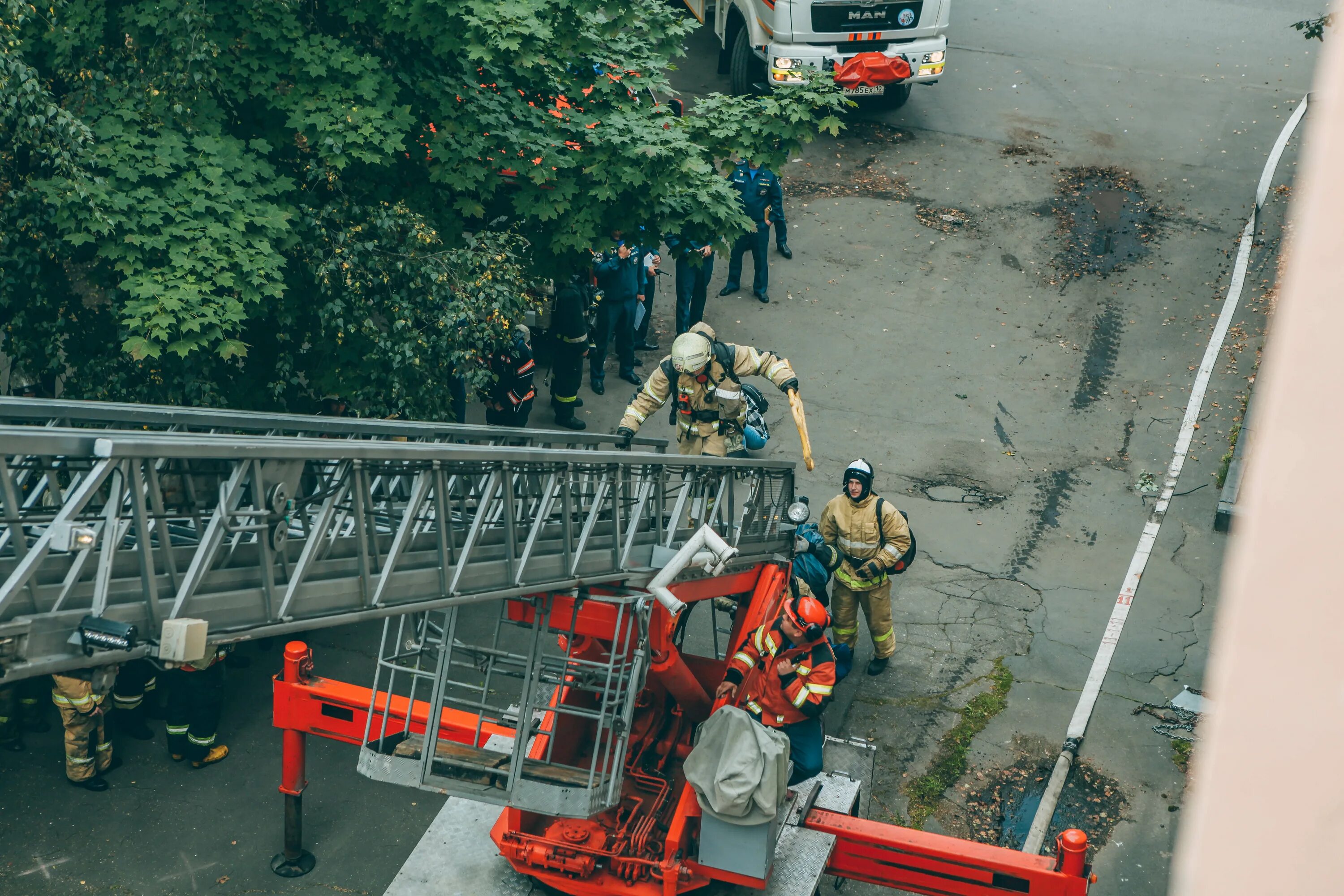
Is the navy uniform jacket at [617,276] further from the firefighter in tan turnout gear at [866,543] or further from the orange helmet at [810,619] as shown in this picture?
the orange helmet at [810,619]

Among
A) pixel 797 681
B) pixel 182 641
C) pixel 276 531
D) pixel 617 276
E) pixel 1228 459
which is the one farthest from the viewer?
pixel 617 276

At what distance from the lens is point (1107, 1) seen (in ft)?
76.6

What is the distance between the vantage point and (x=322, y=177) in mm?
8711

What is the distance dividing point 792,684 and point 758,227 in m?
8.15

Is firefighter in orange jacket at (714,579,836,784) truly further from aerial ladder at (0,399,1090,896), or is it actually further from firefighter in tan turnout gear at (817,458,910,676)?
firefighter in tan turnout gear at (817,458,910,676)

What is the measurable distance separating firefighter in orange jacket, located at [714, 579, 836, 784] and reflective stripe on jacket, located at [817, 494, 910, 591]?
6.80 ft

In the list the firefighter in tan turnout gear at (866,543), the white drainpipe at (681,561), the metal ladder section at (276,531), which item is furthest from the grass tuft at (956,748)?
the white drainpipe at (681,561)

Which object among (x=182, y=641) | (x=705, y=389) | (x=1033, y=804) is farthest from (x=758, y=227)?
(x=182, y=641)

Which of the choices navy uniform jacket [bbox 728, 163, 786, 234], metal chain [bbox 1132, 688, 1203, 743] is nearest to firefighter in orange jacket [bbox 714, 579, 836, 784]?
metal chain [bbox 1132, 688, 1203, 743]

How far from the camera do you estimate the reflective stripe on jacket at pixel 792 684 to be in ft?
22.0

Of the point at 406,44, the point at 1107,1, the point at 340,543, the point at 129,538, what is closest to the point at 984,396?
the point at 406,44

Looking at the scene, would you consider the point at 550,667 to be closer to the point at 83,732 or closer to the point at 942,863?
the point at 942,863

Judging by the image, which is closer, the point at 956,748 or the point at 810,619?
the point at 810,619

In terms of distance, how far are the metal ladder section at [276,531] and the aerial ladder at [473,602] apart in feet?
0.04
